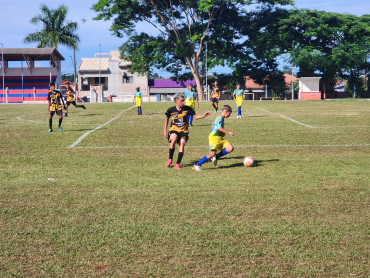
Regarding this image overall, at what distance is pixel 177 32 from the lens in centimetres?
5331

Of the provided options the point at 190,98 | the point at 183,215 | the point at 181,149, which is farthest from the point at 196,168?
the point at 190,98

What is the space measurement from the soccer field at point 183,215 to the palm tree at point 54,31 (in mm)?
61371

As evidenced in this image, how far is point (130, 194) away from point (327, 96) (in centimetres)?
5979

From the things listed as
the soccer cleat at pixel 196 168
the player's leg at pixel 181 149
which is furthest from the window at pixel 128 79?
the soccer cleat at pixel 196 168

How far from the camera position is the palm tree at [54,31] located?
68125 millimetres

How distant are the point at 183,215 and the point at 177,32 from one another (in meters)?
49.3

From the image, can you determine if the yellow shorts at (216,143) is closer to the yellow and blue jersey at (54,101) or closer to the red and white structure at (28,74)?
the yellow and blue jersey at (54,101)

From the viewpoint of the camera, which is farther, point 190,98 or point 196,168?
point 190,98

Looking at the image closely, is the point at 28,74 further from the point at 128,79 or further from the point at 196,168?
the point at 196,168

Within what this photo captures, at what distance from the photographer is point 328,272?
4.06m

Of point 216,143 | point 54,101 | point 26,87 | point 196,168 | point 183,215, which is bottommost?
point 183,215

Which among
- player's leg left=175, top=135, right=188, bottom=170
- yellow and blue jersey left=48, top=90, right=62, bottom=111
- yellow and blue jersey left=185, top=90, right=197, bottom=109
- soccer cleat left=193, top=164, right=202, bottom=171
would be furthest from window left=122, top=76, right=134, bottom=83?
soccer cleat left=193, top=164, right=202, bottom=171

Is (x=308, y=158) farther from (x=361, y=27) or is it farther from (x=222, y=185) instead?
(x=361, y=27)

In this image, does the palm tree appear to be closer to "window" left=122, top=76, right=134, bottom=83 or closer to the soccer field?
"window" left=122, top=76, right=134, bottom=83
